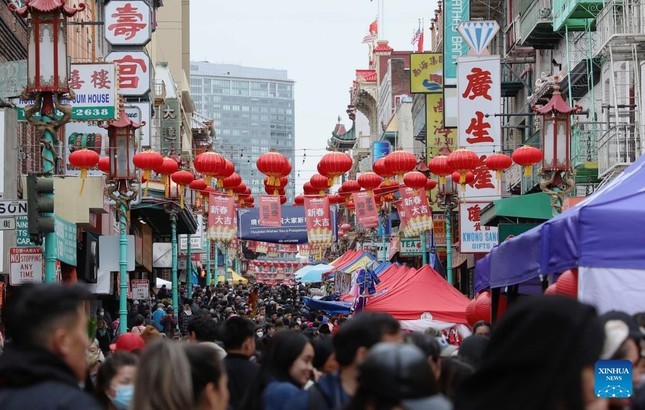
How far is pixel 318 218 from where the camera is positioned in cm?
3459

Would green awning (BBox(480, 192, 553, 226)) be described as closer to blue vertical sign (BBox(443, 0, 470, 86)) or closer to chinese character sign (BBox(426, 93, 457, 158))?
blue vertical sign (BBox(443, 0, 470, 86))

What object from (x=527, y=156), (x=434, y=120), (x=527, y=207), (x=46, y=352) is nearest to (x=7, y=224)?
(x=527, y=156)

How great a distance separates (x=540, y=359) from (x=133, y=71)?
36.5 meters

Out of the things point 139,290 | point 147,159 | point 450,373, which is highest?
point 147,159

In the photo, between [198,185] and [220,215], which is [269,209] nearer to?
[220,215]

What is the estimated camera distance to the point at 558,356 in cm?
416

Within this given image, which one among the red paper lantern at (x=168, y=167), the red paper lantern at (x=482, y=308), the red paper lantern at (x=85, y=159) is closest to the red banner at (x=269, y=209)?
the red paper lantern at (x=168, y=167)

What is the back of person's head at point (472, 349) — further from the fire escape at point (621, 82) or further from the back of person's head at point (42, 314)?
the fire escape at point (621, 82)

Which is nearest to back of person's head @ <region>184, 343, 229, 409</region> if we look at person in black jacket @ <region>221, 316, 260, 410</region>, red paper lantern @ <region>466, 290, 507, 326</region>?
person in black jacket @ <region>221, 316, 260, 410</region>

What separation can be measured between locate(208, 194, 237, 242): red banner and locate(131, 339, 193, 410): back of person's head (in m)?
27.8

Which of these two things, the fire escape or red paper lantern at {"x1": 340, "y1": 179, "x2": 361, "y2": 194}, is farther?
red paper lantern at {"x1": 340, "y1": 179, "x2": 361, "y2": 194}

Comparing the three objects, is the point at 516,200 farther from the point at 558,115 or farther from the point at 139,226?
the point at 139,226

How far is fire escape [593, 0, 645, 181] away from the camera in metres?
28.9

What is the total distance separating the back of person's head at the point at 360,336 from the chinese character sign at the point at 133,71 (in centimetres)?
3299
